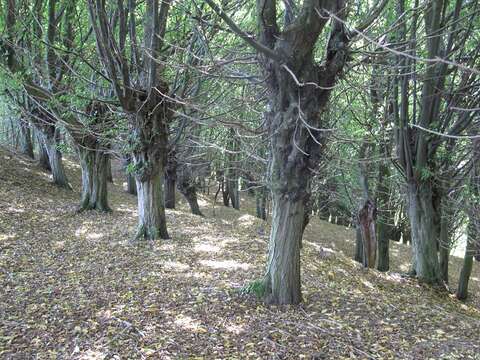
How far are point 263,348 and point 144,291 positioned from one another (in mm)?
2276

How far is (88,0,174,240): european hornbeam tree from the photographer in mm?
6836

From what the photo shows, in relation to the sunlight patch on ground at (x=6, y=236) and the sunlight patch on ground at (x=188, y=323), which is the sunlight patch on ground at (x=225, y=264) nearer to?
the sunlight patch on ground at (x=188, y=323)

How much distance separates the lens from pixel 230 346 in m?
4.22

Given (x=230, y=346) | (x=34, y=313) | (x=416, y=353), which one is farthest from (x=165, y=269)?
(x=416, y=353)

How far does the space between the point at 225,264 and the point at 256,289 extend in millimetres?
1963

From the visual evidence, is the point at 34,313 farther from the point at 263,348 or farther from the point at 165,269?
the point at 263,348

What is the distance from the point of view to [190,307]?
5.17 metres

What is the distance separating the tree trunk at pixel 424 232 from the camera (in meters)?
8.14

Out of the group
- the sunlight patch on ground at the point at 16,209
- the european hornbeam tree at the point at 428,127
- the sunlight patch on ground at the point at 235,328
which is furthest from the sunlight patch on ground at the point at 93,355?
the sunlight patch on ground at the point at 16,209

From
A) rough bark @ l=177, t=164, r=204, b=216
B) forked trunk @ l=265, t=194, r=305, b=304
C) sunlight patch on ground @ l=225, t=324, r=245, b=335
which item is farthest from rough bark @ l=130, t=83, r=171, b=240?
rough bark @ l=177, t=164, r=204, b=216

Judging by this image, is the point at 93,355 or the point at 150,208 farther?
the point at 150,208

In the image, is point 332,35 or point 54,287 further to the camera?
point 54,287

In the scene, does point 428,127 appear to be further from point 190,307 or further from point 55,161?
point 55,161

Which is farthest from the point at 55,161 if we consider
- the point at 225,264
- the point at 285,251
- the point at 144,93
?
the point at 285,251
